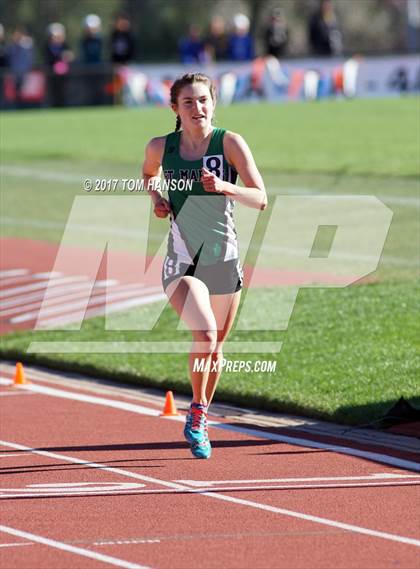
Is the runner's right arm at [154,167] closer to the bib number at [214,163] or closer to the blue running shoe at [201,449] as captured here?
the bib number at [214,163]

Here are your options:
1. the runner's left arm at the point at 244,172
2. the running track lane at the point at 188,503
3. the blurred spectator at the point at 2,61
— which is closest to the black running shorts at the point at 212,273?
the runner's left arm at the point at 244,172

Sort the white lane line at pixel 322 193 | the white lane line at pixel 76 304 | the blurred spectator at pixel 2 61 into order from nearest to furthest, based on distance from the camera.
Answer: the white lane line at pixel 76 304
the white lane line at pixel 322 193
the blurred spectator at pixel 2 61

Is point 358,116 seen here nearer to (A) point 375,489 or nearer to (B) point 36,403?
(B) point 36,403

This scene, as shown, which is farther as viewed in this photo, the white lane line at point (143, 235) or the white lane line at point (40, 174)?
the white lane line at point (40, 174)

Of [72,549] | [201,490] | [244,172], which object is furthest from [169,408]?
[72,549]

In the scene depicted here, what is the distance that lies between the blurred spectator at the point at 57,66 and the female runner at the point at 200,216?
34284 mm

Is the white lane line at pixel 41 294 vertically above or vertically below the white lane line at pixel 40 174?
above

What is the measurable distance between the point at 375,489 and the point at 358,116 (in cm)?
2587

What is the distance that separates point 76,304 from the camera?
48.3ft

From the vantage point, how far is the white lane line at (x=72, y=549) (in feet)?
21.2

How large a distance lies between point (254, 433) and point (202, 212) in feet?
6.49

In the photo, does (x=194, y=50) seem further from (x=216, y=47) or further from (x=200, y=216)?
(x=200, y=216)

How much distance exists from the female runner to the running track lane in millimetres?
557

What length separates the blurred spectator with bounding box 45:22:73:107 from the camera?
42.2 meters
